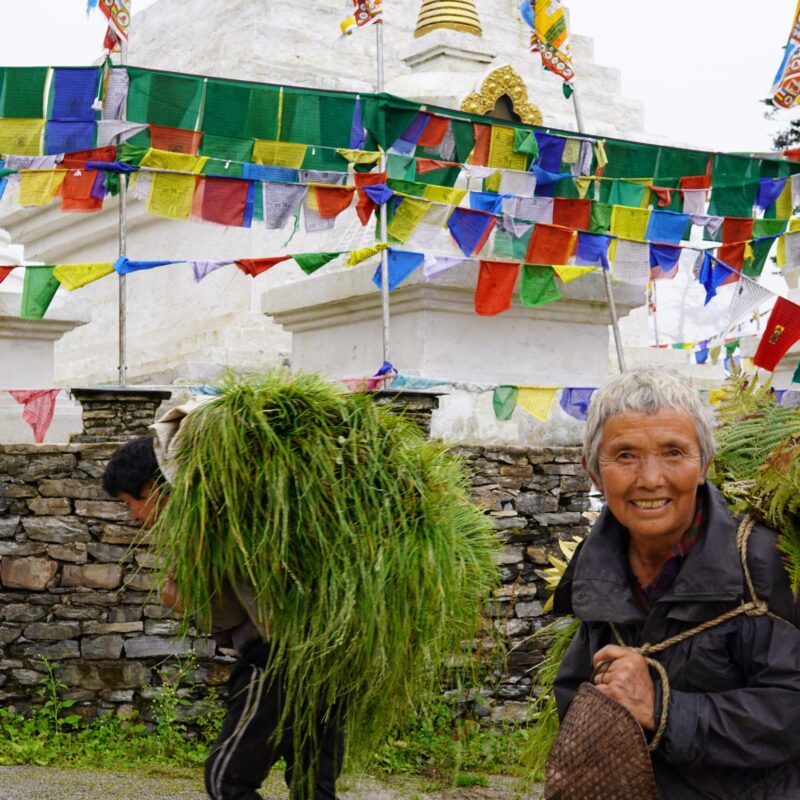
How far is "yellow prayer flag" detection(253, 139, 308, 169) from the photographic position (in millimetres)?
6969

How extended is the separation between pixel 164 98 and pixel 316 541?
14.0 feet

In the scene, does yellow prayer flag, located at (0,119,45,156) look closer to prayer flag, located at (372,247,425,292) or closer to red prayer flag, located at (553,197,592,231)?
prayer flag, located at (372,247,425,292)

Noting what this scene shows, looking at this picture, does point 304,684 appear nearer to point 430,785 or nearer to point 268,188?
point 430,785

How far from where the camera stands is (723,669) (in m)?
2.21

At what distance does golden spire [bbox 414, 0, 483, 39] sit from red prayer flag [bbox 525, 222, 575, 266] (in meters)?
5.08

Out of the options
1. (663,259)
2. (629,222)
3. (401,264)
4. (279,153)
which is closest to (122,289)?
(279,153)

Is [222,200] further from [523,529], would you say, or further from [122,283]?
[523,529]

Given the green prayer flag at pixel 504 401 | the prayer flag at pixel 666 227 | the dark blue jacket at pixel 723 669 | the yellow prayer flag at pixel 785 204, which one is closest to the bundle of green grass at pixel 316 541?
the dark blue jacket at pixel 723 669

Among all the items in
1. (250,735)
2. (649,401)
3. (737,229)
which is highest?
(737,229)

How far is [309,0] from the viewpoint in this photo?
13.2 metres

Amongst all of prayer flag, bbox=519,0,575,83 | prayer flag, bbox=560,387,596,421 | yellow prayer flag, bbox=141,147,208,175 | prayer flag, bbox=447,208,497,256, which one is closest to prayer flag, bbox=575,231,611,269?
prayer flag, bbox=447,208,497,256

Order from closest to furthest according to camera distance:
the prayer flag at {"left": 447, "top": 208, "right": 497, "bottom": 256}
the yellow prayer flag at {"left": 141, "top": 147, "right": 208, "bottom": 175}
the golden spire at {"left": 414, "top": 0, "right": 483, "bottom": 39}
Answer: the yellow prayer flag at {"left": 141, "top": 147, "right": 208, "bottom": 175} → the prayer flag at {"left": 447, "top": 208, "right": 497, "bottom": 256} → the golden spire at {"left": 414, "top": 0, "right": 483, "bottom": 39}

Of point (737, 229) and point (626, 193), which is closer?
point (626, 193)

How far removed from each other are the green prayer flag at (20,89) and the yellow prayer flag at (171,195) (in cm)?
75
